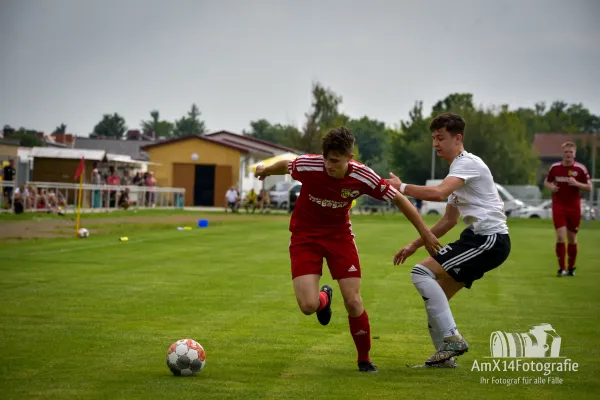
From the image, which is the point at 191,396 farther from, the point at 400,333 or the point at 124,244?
the point at 124,244

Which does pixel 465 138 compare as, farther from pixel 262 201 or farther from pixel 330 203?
pixel 330 203

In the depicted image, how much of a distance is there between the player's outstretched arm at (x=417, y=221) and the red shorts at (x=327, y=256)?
2.29ft

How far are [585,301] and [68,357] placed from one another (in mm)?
8504

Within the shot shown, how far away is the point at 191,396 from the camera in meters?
6.86

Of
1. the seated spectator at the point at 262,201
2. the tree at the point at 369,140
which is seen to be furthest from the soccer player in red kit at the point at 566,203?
the tree at the point at 369,140

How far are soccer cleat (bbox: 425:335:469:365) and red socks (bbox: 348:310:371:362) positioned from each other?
628 mm

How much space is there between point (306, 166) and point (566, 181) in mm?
11416

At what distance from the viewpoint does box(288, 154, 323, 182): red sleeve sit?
27.9 feet

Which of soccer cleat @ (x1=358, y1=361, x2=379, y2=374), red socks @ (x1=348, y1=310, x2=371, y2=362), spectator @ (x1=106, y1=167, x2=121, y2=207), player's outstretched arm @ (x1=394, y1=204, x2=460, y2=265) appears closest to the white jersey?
player's outstretched arm @ (x1=394, y1=204, x2=460, y2=265)

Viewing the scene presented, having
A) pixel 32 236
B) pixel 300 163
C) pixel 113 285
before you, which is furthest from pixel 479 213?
pixel 32 236

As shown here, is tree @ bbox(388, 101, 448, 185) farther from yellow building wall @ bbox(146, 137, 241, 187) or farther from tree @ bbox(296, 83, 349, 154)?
yellow building wall @ bbox(146, 137, 241, 187)

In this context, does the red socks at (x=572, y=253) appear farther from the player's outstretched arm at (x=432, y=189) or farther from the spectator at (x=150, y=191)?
the spectator at (x=150, y=191)

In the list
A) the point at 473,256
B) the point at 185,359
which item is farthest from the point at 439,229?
the point at 185,359

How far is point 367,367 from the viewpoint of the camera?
26.7 feet
